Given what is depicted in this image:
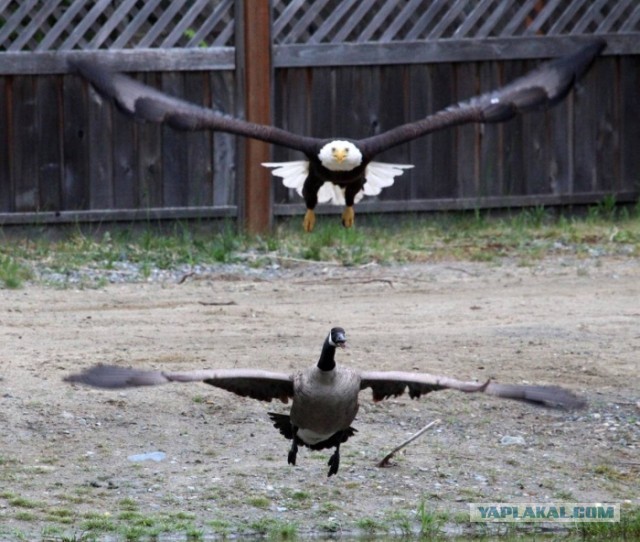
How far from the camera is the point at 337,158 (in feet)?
34.4

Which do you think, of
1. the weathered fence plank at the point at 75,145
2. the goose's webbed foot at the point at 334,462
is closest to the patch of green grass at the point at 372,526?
the goose's webbed foot at the point at 334,462

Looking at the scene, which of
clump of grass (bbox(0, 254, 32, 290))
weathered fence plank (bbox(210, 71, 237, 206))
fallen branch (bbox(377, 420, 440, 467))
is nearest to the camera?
fallen branch (bbox(377, 420, 440, 467))

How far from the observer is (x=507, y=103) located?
10445 millimetres

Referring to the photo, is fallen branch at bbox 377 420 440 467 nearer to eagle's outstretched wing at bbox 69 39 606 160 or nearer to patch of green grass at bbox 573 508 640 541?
patch of green grass at bbox 573 508 640 541

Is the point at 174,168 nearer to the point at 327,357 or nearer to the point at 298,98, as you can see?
the point at 298,98

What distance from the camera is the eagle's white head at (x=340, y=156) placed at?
10484 mm

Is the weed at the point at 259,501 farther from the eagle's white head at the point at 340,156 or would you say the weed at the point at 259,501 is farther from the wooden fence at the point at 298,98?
the wooden fence at the point at 298,98

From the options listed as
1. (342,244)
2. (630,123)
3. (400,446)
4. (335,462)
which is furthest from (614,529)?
(630,123)

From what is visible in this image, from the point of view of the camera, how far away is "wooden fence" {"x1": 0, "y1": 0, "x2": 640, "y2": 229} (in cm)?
1273

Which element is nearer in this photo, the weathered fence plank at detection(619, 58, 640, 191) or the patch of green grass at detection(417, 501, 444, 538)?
the patch of green grass at detection(417, 501, 444, 538)

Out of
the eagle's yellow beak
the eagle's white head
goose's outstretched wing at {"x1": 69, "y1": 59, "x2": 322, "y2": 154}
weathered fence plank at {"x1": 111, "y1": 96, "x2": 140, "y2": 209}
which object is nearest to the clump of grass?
weathered fence plank at {"x1": 111, "y1": 96, "x2": 140, "y2": 209}

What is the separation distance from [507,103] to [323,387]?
3821 mm

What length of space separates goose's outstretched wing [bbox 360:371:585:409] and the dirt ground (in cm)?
71

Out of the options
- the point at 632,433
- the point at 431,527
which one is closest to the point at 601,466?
the point at 632,433
